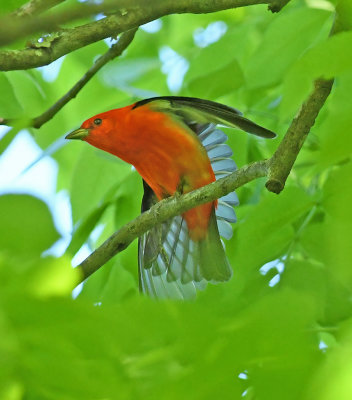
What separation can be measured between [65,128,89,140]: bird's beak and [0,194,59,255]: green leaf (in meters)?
2.28

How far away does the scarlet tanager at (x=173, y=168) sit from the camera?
3062 mm

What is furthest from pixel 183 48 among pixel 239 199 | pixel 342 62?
pixel 342 62

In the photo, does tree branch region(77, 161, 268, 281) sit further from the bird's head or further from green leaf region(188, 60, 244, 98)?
the bird's head

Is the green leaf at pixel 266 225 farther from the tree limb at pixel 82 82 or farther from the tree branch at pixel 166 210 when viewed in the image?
the tree limb at pixel 82 82

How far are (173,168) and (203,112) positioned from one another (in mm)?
419

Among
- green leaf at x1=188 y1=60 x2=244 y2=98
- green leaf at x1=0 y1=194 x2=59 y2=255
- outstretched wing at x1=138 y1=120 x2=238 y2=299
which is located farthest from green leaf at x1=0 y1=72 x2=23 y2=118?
green leaf at x1=0 y1=194 x2=59 y2=255

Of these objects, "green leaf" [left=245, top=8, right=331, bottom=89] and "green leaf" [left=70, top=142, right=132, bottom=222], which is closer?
"green leaf" [left=245, top=8, right=331, bottom=89]

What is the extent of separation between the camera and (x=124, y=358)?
0.99m

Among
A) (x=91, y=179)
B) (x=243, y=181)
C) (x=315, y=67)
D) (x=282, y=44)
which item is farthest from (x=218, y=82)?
(x=315, y=67)

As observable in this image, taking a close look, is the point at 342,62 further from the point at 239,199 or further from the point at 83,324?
the point at 239,199

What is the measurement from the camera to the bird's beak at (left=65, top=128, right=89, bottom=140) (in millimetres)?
3266

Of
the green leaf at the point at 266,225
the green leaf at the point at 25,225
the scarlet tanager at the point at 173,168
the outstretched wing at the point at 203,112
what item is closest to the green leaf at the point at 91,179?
the scarlet tanager at the point at 173,168

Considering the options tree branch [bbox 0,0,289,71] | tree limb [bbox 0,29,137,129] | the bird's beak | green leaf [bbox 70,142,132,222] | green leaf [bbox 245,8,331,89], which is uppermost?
tree limb [bbox 0,29,137,129]

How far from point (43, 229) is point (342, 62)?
21.2 inches
